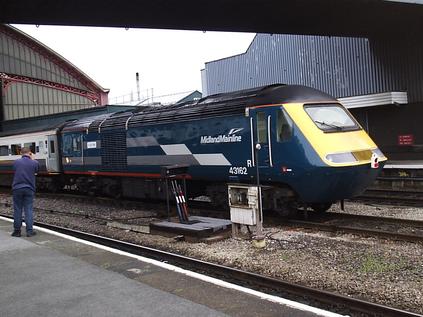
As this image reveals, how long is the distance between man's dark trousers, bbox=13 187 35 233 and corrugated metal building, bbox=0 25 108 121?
42.1 metres

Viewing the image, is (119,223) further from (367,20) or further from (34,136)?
(367,20)

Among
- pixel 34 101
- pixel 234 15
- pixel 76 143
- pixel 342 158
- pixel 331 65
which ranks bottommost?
pixel 342 158

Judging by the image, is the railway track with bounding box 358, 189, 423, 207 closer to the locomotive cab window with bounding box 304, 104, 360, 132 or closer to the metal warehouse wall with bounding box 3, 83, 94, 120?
the locomotive cab window with bounding box 304, 104, 360, 132

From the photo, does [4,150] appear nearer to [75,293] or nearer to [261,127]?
[261,127]

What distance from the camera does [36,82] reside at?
54.3 metres

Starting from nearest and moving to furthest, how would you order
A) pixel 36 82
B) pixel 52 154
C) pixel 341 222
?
pixel 341 222 → pixel 52 154 → pixel 36 82

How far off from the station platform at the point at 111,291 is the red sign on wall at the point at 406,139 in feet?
64.8

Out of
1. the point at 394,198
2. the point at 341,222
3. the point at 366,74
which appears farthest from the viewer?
the point at 366,74

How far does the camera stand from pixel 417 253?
7590 millimetres

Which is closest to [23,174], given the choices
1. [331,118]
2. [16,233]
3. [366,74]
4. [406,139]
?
[16,233]

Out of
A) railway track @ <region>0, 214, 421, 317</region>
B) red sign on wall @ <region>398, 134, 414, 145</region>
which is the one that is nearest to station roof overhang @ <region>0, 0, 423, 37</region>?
red sign on wall @ <region>398, 134, 414, 145</region>

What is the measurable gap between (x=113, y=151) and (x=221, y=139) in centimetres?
530

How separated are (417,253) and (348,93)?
66.0 ft

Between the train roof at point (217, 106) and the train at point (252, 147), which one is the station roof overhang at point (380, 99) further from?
the train at point (252, 147)
